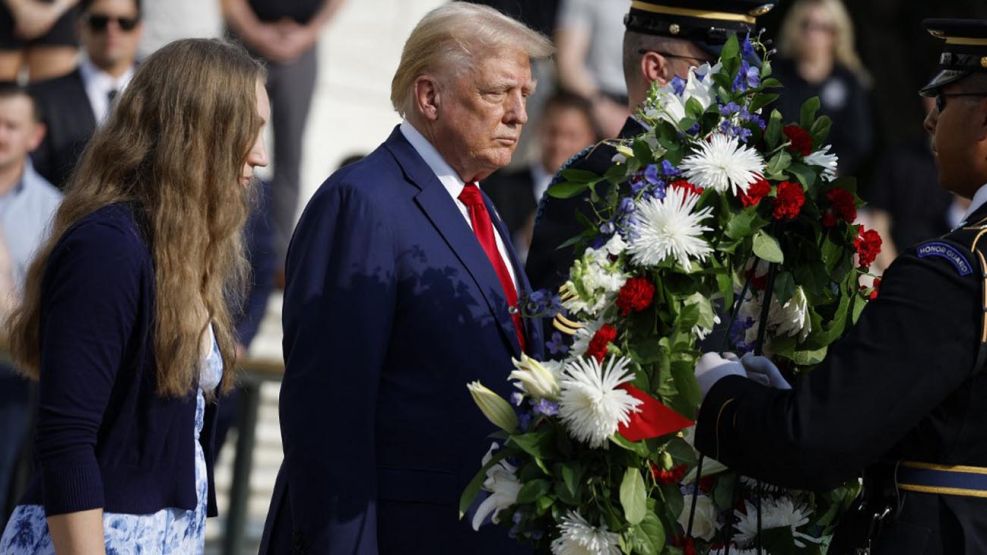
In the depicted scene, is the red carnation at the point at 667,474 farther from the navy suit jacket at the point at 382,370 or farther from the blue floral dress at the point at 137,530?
the blue floral dress at the point at 137,530

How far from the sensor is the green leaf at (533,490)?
3.23 m

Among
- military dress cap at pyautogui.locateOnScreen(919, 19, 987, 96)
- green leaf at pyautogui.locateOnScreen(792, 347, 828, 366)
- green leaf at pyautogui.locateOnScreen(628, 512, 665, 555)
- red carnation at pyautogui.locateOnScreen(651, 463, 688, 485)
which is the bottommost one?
green leaf at pyautogui.locateOnScreen(628, 512, 665, 555)

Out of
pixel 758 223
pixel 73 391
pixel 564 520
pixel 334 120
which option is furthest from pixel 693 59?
pixel 334 120

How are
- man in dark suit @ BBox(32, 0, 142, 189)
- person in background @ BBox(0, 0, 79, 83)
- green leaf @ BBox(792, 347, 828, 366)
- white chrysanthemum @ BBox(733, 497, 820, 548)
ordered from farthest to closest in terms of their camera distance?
person in background @ BBox(0, 0, 79, 83) → man in dark suit @ BBox(32, 0, 142, 189) → green leaf @ BBox(792, 347, 828, 366) → white chrysanthemum @ BBox(733, 497, 820, 548)

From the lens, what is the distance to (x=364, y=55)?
31.2 feet

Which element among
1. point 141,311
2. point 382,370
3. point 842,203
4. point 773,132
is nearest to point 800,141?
point 773,132

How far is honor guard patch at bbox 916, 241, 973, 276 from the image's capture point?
3.10 m

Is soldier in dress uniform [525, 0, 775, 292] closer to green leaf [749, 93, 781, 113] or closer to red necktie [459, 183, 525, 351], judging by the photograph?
red necktie [459, 183, 525, 351]

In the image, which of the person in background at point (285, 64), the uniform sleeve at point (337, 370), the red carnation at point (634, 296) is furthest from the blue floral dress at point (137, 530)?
the person in background at point (285, 64)

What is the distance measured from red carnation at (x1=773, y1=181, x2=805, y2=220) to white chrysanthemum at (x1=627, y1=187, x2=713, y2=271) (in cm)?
15

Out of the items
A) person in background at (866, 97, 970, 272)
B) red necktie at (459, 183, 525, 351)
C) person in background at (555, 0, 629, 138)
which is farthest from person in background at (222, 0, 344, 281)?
red necktie at (459, 183, 525, 351)

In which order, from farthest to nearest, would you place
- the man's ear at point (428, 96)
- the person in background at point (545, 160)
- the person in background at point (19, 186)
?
the person in background at point (545, 160) → the person in background at point (19, 186) → the man's ear at point (428, 96)

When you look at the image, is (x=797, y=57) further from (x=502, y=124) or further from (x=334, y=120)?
(x=502, y=124)

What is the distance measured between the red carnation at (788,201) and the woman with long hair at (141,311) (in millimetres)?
1163
